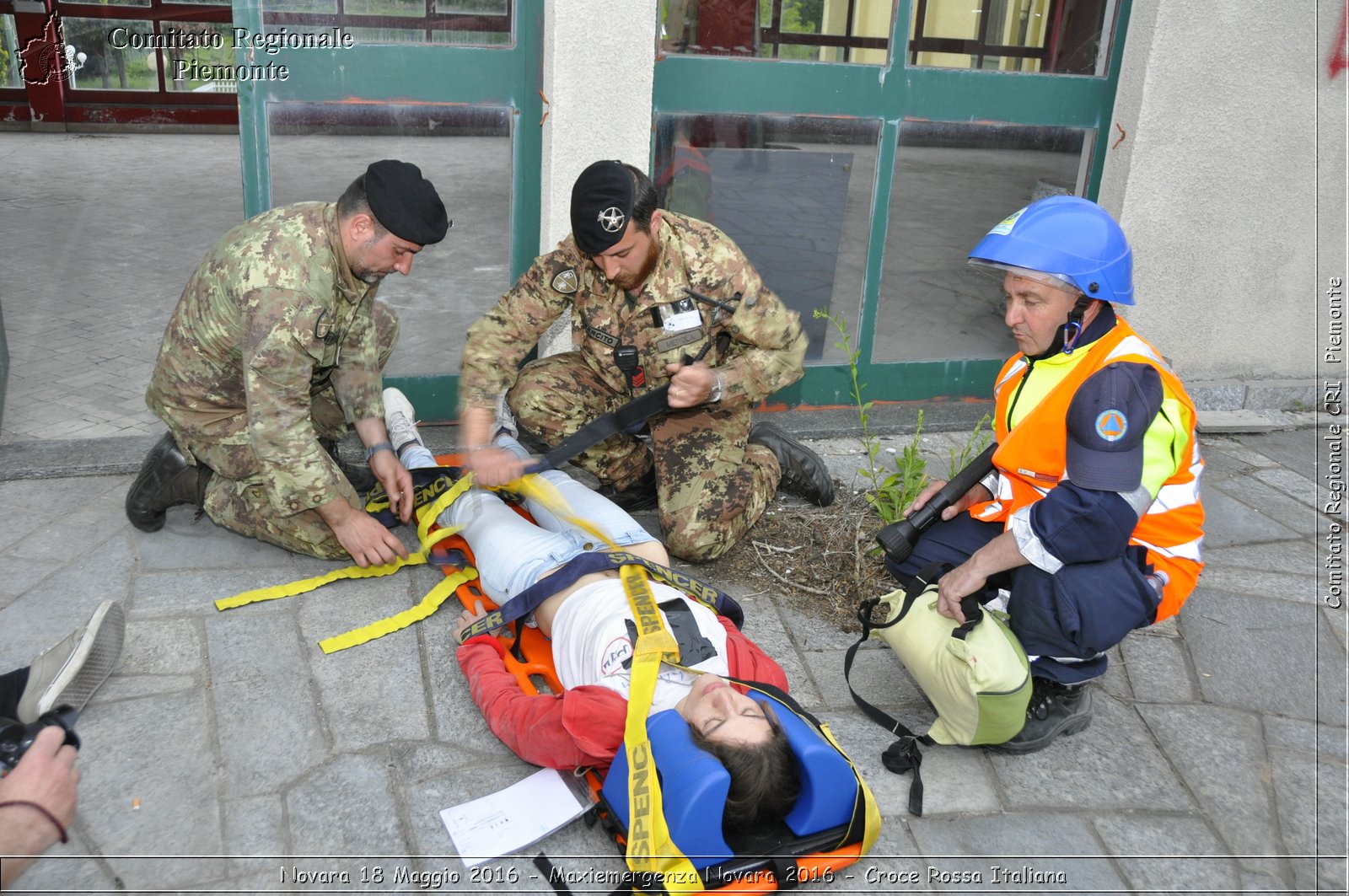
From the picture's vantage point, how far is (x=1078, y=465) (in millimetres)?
2600

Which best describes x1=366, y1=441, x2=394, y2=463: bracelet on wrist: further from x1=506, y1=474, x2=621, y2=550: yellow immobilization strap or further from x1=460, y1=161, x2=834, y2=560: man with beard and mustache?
x1=506, y1=474, x2=621, y2=550: yellow immobilization strap

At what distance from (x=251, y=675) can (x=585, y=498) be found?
3.77ft

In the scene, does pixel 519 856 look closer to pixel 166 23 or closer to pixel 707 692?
pixel 707 692

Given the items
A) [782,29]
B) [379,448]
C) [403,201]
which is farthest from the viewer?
[782,29]

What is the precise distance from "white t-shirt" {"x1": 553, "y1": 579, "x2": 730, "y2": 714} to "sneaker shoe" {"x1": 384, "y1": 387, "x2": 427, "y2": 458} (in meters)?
1.28

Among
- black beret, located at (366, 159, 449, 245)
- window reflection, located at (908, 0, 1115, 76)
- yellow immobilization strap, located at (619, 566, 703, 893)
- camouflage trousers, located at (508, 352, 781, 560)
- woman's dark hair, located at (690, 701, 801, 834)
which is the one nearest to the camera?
yellow immobilization strap, located at (619, 566, 703, 893)

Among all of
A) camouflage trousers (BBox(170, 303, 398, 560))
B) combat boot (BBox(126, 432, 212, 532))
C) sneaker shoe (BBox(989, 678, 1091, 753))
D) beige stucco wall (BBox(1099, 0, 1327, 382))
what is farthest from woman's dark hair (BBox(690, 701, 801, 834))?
beige stucco wall (BBox(1099, 0, 1327, 382))

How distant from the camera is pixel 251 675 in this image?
118 inches

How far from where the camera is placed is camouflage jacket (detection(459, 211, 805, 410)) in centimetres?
365

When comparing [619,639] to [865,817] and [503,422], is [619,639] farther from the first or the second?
[503,422]

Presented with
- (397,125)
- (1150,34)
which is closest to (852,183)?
(1150,34)

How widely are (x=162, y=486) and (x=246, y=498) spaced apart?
1.06ft

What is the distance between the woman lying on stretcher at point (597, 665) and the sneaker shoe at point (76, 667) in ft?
3.08

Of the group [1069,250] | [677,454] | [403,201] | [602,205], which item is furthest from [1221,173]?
[403,201]
